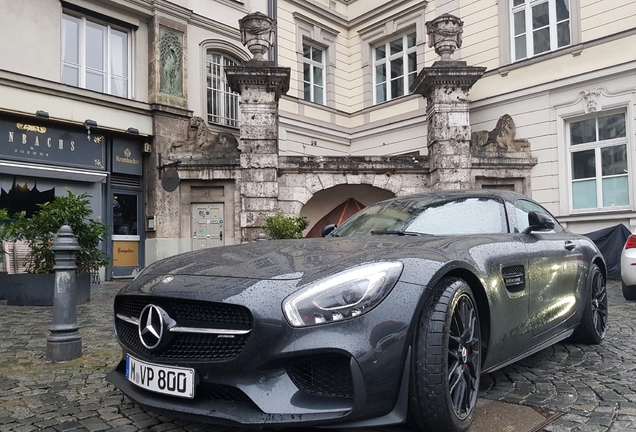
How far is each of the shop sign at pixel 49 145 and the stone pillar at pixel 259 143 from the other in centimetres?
468

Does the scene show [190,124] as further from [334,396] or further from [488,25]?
[334,396]

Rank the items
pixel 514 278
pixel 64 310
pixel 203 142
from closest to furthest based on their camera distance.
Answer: pixel 514 278 < pixel 64 310 < pixel 203 142

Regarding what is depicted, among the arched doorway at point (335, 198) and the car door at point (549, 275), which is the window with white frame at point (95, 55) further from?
the car door at point (549, 275)

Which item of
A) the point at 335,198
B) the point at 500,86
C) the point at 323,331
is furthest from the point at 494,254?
the point at 500,86

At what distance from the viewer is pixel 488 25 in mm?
14531

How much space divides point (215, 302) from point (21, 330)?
4345 mm

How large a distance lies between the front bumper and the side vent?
3.56 feet

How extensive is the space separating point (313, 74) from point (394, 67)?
282 cm

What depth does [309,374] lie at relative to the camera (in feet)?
6.73

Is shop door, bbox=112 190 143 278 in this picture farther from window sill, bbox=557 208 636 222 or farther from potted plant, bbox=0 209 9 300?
window sill, bbox=557 208 636 222

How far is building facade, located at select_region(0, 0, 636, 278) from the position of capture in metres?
10.9

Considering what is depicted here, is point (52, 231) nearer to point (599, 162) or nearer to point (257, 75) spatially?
point (257, 75)

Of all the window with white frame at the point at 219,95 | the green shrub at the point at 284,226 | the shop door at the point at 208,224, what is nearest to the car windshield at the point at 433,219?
the green shrub at the point at 284,226

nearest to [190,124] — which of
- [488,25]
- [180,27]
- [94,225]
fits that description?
[180,27]
